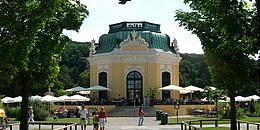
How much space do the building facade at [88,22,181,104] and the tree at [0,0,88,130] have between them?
39.0 m

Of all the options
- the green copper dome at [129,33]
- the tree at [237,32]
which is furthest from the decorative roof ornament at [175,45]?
the tree at [237,32]

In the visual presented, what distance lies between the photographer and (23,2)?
15.5 metres

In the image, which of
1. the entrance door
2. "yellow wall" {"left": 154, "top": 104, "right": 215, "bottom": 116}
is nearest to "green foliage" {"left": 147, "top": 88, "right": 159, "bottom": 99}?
the entrance door

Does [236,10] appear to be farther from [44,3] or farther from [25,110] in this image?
[25,110]

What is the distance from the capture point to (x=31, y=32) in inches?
624

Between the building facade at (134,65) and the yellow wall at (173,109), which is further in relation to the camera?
the building facade at (134,65)

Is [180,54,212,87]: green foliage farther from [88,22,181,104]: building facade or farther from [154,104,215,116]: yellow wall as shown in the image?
[154,104,215,116]: yellow wall

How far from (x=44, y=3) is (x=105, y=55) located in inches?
1875

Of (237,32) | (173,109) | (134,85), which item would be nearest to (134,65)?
(134,85)

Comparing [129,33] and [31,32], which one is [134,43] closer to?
[129,33]

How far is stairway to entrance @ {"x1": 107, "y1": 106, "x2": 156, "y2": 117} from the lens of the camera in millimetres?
53875

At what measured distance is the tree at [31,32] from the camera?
1539cm

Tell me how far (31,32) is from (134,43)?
1827 inches

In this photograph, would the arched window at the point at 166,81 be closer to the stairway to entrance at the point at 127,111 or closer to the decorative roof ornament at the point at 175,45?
the decorative roof ornament at the point at 175,45
